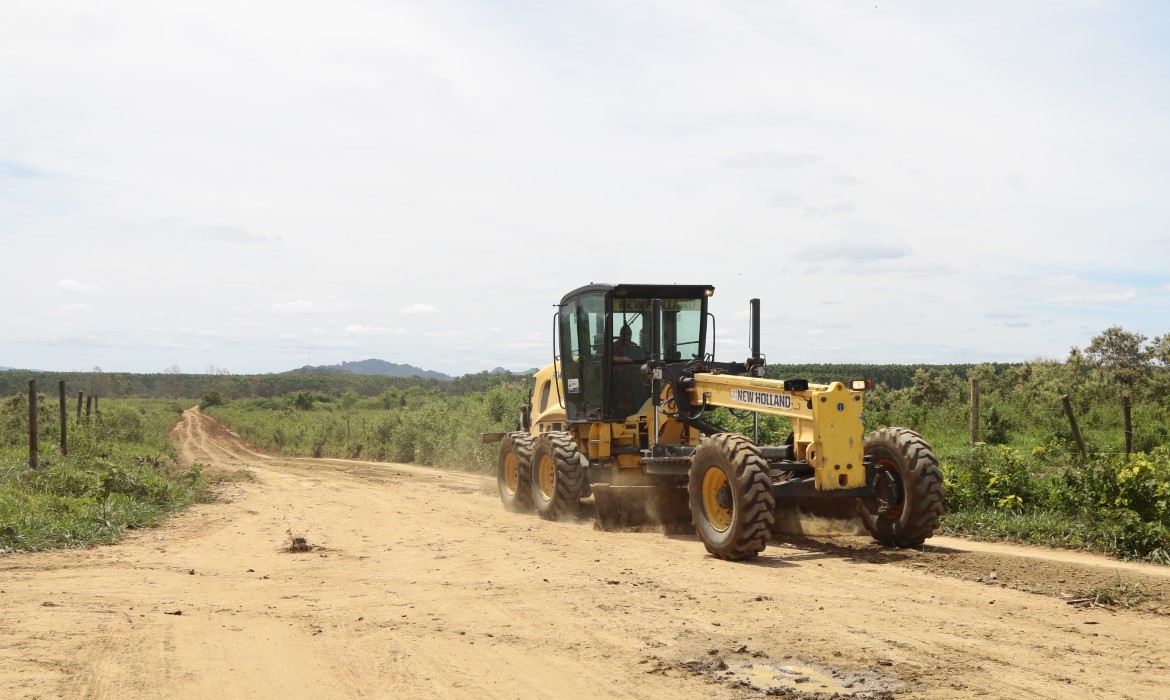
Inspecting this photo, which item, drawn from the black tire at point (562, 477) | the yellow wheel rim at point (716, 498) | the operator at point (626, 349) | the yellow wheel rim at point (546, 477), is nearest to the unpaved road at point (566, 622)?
the yellow wheel rim at point (716, 498)

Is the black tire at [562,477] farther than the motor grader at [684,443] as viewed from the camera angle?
Yes

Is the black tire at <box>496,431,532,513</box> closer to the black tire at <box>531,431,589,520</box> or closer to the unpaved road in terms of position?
the black tire at <box>531,431,589,520</box>

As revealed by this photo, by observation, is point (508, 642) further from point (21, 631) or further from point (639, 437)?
point (639, 437)

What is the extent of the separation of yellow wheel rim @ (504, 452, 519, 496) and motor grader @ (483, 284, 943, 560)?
23mm

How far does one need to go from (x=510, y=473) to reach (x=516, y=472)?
0.40m

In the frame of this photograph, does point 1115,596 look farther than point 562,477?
No

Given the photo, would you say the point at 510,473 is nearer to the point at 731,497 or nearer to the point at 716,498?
the point at 716,498

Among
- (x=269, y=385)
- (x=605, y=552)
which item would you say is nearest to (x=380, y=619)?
(x=605, y=552)

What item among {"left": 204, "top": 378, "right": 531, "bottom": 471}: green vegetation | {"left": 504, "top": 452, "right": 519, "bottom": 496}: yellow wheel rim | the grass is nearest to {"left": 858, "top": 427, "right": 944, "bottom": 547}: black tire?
the grass

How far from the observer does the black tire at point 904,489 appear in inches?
380

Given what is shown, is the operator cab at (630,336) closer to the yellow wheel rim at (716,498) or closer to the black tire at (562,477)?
the black tire at (562,477)

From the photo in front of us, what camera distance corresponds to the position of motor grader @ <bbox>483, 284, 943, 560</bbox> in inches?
377

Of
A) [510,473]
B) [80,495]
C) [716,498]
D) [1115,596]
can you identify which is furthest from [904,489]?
[80,495]

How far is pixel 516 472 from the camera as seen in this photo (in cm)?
1503
